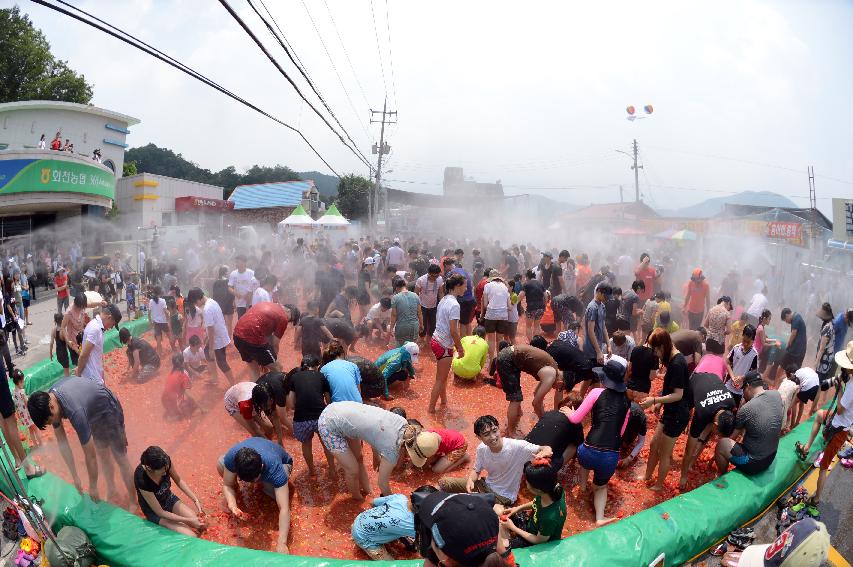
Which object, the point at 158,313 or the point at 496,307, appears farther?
the point at 158,313

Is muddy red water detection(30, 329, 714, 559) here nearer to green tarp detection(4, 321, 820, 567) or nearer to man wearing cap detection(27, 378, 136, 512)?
man wearing cap detection(27, 378, 136, 512)

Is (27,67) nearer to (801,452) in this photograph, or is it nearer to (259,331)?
(259,331)

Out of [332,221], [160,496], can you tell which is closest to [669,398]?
[160,496]

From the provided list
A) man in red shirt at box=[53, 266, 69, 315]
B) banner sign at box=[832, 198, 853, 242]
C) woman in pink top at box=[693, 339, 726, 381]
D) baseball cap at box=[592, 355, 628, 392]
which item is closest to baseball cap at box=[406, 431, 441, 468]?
baseball cap at box=[592, 355, 628, 392]

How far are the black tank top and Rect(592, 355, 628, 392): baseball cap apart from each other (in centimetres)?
8

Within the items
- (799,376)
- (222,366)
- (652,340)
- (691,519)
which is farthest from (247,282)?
(799,376)

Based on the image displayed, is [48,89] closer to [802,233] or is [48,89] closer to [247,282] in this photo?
[247,282]

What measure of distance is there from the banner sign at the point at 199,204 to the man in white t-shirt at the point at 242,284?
31006mm

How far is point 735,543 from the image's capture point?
5137 mm

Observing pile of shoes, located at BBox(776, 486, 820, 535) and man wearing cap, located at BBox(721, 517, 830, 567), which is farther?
pile of shoes, located at BBox(776, 486, 820, 535)

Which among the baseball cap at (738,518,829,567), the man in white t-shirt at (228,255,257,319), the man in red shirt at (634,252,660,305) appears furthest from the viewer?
the man in red shirt at (634,252,660,305)

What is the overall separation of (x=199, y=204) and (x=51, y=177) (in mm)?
17882

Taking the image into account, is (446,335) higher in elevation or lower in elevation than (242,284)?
lower

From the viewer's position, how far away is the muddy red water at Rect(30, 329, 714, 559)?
518 cm
